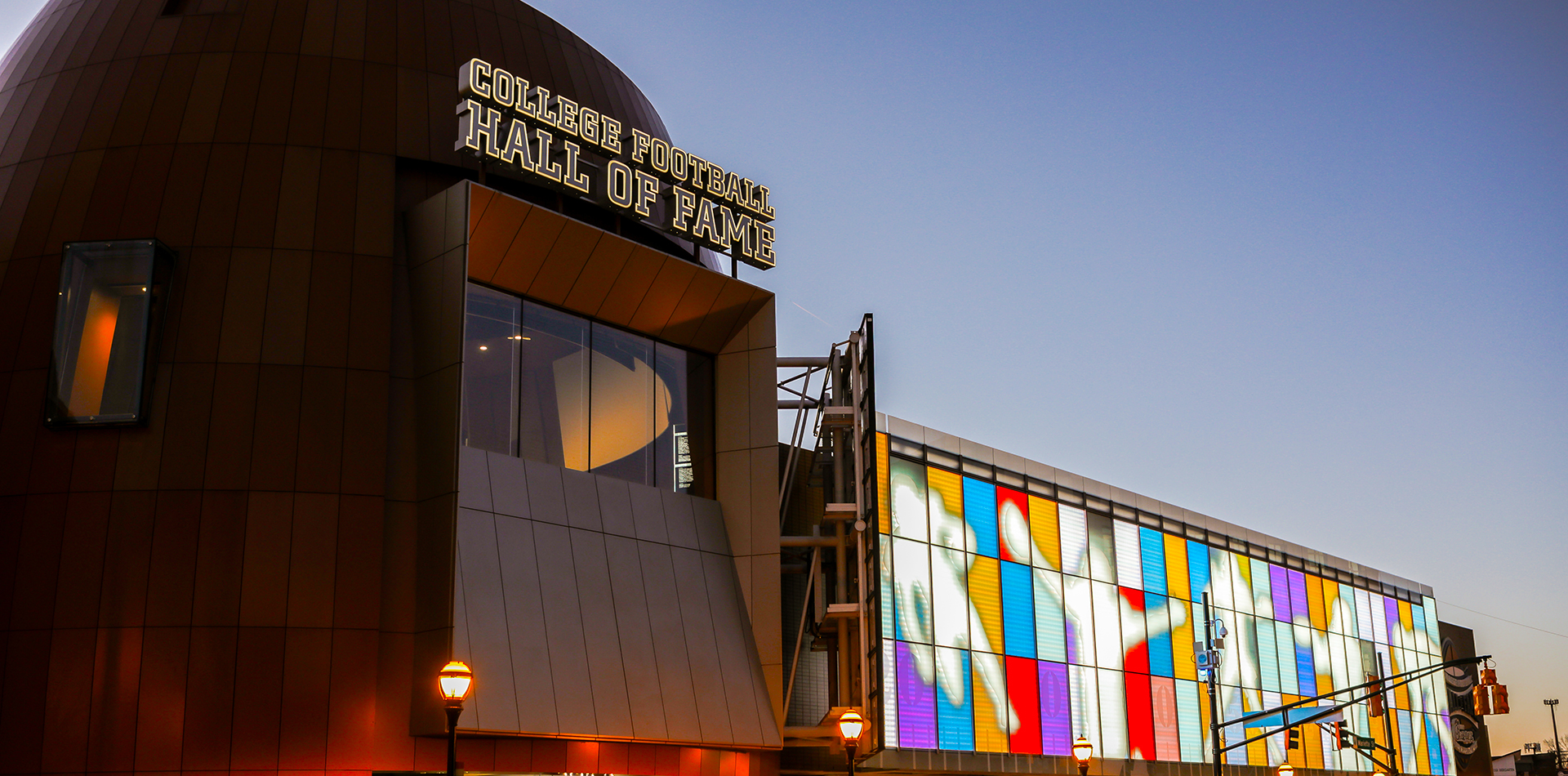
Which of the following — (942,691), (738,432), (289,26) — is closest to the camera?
(289,26)

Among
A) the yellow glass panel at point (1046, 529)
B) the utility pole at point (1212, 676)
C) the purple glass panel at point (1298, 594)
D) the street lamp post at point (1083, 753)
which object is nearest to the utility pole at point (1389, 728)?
the purple glass panel at point (1298, 594)

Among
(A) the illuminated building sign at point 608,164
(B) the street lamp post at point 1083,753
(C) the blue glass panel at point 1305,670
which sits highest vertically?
(A) the illuminated building sign at point 608,164

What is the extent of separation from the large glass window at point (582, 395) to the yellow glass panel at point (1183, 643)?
22.3 meters

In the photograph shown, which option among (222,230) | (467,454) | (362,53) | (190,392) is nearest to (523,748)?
(467,454)

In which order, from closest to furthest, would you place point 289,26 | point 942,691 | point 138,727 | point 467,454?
point 138,727 → point 467,454 → point 289,26 → point 942,691

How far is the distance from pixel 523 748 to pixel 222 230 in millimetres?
12901

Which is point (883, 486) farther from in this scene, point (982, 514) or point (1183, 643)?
point (1183, 643)

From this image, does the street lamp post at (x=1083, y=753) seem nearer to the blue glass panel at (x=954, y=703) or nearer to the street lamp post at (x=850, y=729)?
the blue glass panel at (x=954, y=703)

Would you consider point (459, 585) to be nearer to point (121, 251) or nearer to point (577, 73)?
point (121, 251)

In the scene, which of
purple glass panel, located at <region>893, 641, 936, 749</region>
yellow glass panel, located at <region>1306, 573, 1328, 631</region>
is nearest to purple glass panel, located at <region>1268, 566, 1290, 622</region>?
yellow glass panel, located at <region>1306, 573, 1328, 631</region>

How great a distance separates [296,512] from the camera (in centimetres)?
2789

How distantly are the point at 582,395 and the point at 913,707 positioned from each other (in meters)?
13.8

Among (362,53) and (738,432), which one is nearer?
(362,53)

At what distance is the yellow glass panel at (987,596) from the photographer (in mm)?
42438
